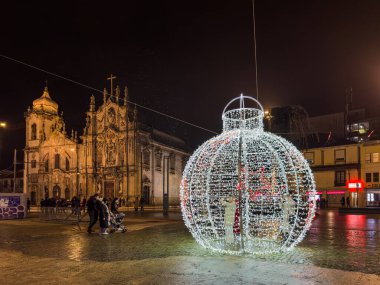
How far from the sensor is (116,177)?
6278 centimetres

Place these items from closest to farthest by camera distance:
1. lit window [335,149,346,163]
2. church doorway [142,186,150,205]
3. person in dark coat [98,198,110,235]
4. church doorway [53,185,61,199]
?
1. person in dark coat [98,198,110,235]
2. lit window [335,149,346,163]
3. church doorway [142,186,150,205]
4. church doorway [53,185,61,199]

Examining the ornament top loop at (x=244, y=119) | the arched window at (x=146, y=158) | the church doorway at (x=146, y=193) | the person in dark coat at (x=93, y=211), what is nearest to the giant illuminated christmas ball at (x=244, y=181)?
the ornament top loop at (x=244, y=119)

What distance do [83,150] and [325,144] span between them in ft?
122

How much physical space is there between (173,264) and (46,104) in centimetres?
6870

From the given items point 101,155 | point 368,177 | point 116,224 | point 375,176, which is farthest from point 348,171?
point 116,224

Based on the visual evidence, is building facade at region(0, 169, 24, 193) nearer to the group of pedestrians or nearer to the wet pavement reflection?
the group of pedestrians

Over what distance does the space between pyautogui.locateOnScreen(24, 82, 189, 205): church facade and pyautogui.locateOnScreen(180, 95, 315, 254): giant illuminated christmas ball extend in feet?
151

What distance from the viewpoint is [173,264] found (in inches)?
402

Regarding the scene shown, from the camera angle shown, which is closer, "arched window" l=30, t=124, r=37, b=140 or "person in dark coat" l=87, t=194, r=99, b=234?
"person in dark coat" l=87, t=194, r=99, b=234

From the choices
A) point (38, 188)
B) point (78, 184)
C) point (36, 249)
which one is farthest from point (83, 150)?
point (36, 249)

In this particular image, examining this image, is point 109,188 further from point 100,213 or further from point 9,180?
point 100,213

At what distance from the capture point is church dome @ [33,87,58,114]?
72.8 m

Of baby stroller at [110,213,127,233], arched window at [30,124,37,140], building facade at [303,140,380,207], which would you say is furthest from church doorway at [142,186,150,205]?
baby stroller at [110,213,127,233]

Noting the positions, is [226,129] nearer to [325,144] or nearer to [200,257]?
[200,257]
